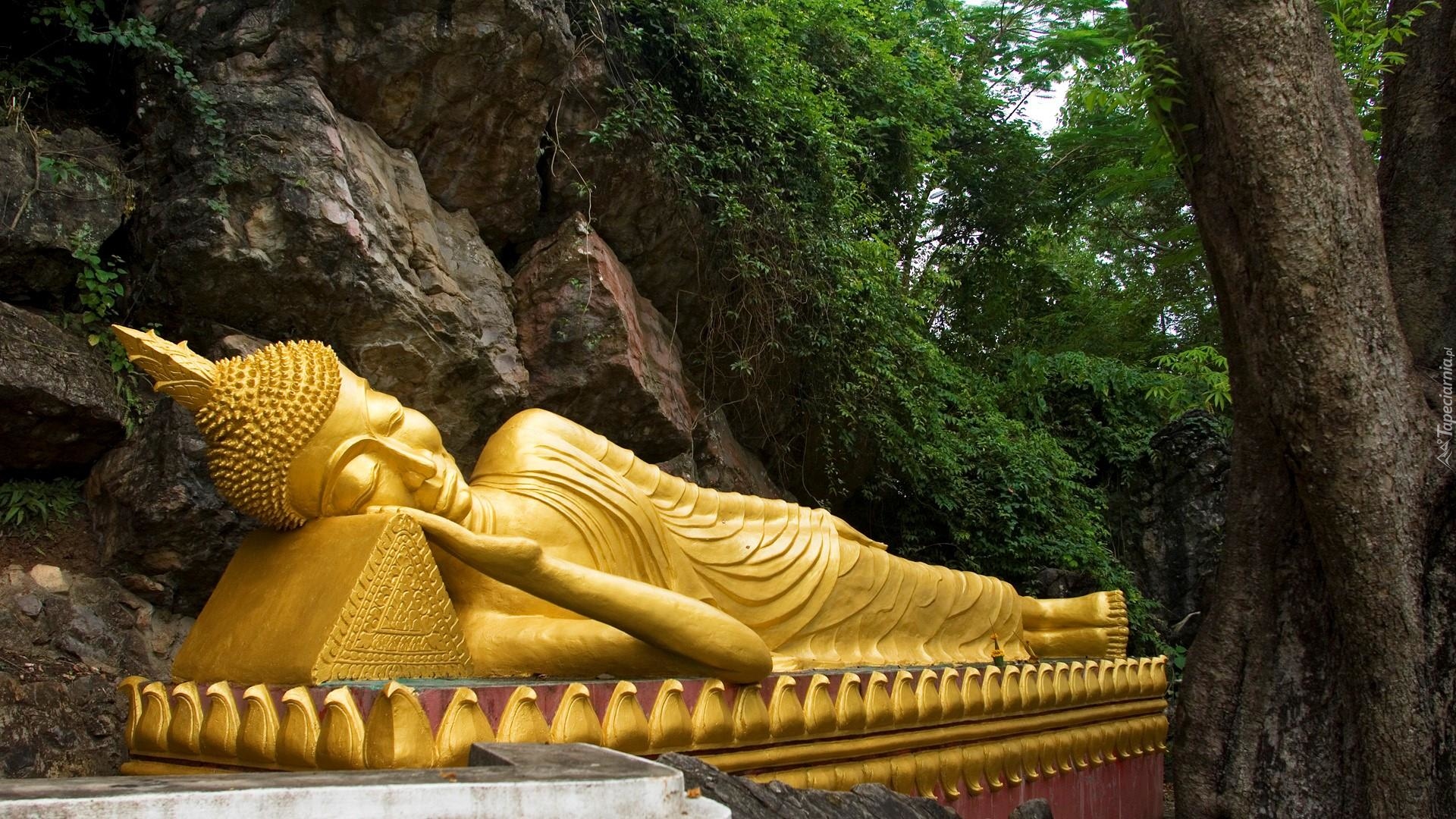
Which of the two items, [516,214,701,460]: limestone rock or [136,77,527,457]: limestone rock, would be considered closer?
[136,77,527,457]: limestone rock

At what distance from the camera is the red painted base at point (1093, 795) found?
395 centimetres

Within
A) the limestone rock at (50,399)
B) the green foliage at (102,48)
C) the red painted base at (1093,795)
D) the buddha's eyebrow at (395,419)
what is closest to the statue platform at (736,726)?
the red painted base at (1093,795)

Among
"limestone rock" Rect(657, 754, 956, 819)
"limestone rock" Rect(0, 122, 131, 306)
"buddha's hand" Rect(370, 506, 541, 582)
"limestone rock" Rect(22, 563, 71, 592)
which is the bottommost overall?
"limestone rock" Rect(657, 754, 956, 819)

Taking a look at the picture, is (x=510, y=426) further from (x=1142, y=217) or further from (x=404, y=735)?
(x=1142, y=217)

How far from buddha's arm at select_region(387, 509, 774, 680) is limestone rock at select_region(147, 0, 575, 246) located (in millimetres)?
2718

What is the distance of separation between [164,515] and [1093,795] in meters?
3.78

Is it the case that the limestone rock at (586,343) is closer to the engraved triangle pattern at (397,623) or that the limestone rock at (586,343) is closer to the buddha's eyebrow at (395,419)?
the buddha's eyebrow at (395,419)

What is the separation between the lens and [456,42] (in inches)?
199

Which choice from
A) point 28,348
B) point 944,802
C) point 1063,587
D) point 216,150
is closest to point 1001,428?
point 1063,587

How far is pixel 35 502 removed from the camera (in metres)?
4.18

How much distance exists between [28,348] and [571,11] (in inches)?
116

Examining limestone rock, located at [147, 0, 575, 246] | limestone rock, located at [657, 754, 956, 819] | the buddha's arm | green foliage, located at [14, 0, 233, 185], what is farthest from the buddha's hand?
limestone rock, located at [147, 0, 575, 246]

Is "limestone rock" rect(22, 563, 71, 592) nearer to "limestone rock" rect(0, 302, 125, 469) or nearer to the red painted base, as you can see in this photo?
"limestone rock" rect(0, 302, 125, 469)

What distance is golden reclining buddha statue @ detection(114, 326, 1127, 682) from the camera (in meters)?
2.95
